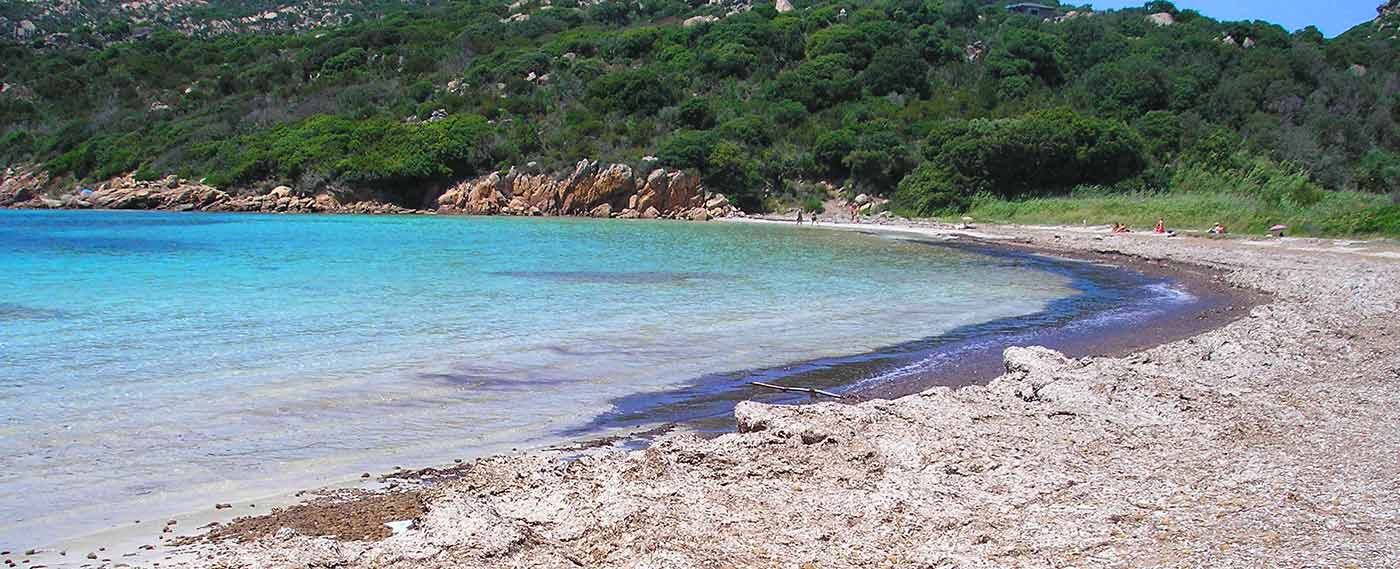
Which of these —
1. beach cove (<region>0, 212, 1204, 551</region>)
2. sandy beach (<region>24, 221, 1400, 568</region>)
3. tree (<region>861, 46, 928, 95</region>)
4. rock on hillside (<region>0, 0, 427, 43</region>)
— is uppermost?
rock on hillside (<region>0, 0, 427, 43</region>)

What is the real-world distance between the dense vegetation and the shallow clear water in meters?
21.4

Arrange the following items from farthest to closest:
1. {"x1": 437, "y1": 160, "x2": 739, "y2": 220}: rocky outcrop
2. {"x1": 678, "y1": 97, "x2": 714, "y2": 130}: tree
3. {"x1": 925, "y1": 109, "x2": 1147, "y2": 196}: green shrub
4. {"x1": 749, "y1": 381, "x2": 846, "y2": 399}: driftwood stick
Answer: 1. {"x1": 678, "y1": 97, "x2": 714, "y2": 130}: tree
2. {"x1": 437, "y1": 160, "x2": 739, "y2": 220}: rocky outcrop
3. {"x1": 925, "y1": 109, "x2": 1147, "y2": 196}: green shrub
4. {"x1": 749, "y1": 381, "x2": 846, "y2": 399}: driftwood stick

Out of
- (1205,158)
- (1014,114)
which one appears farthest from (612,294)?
(1014,114)

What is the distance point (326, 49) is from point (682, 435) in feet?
241

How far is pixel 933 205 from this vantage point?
4341 cm

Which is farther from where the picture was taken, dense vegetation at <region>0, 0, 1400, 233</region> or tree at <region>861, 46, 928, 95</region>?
tree at <region>861, 46, 928, 95</region>

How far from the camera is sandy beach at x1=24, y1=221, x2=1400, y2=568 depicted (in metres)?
3.81

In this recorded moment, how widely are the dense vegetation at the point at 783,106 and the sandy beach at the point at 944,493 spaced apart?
94.8 feet

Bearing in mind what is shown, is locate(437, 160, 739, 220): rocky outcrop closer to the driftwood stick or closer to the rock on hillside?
the driftwood stick

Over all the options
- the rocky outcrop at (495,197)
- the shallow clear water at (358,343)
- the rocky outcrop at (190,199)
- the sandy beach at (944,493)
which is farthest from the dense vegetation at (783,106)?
the sandy beach at (944,493)

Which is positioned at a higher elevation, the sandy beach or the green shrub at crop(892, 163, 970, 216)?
the green shrub at crop(892, 163, 970, 216)

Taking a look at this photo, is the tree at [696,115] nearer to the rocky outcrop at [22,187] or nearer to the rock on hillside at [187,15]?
the rocky outcrop at [22,187]

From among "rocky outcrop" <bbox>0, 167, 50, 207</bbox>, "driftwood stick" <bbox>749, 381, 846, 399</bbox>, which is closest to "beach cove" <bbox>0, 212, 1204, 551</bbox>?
"driftwood stick" <bbox>749, 381, 846, 399</bbox>

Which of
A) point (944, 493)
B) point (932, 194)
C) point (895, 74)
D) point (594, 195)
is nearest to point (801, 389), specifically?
point (944, 493)
